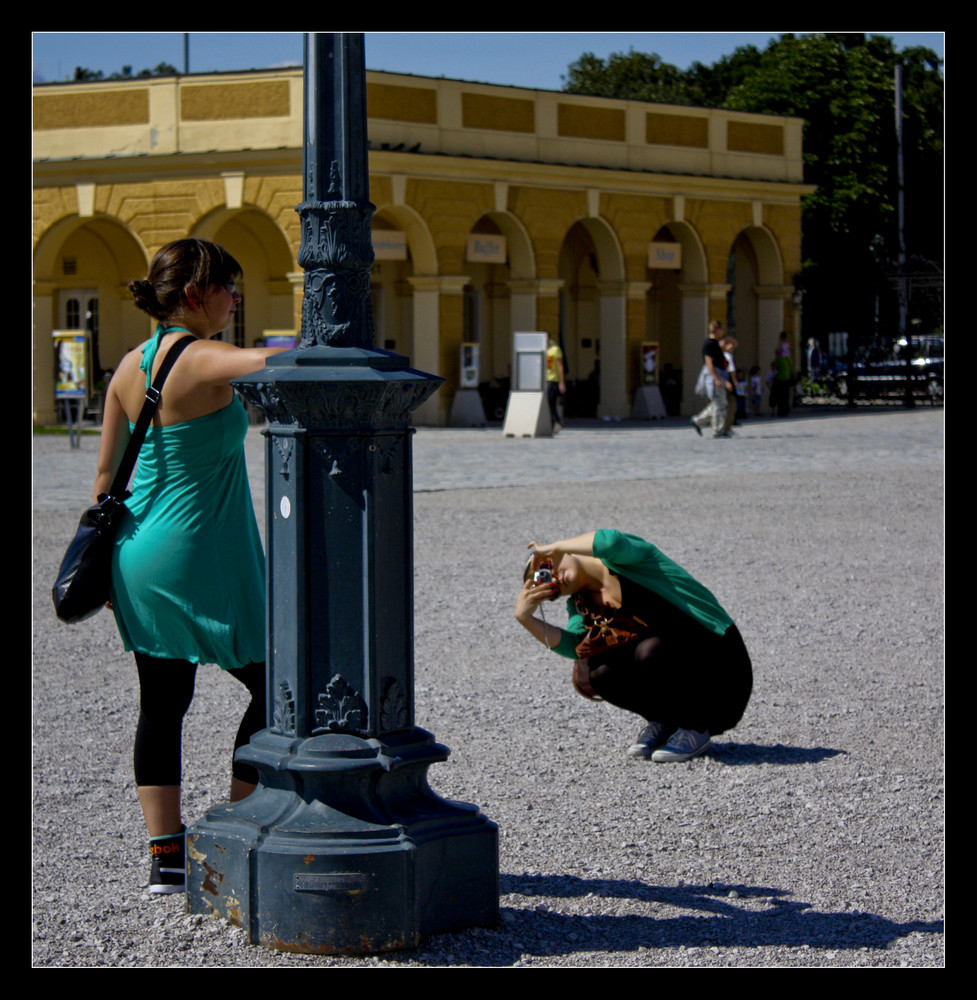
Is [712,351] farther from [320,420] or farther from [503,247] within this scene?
[320,420]

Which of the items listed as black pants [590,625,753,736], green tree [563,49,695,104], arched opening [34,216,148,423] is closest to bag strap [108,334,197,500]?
black pants [590,625,753,736]

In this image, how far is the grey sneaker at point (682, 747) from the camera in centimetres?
566

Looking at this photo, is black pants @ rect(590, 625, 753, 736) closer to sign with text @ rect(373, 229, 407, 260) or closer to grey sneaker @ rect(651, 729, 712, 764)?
grey sneaker @ rect(651, 729, 712, 764)

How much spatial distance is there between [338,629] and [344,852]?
52 centimetres

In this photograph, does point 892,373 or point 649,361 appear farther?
point 892,373

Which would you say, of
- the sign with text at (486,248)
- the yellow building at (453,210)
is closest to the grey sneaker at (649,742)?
the yellow building at (453,210)

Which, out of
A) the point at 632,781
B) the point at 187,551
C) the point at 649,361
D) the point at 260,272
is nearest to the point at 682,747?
the point at 632,781

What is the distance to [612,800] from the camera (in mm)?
5156

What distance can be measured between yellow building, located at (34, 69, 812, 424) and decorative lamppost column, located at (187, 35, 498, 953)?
917 inches

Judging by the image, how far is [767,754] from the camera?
5.76m

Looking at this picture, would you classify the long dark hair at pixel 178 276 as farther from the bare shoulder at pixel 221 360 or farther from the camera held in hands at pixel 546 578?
the camera held in hands at pixel 546 578

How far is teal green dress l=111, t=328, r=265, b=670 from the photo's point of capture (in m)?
4.06

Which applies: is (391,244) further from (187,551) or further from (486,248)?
(187,551)

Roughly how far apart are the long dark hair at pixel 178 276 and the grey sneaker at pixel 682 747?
2.50 m
